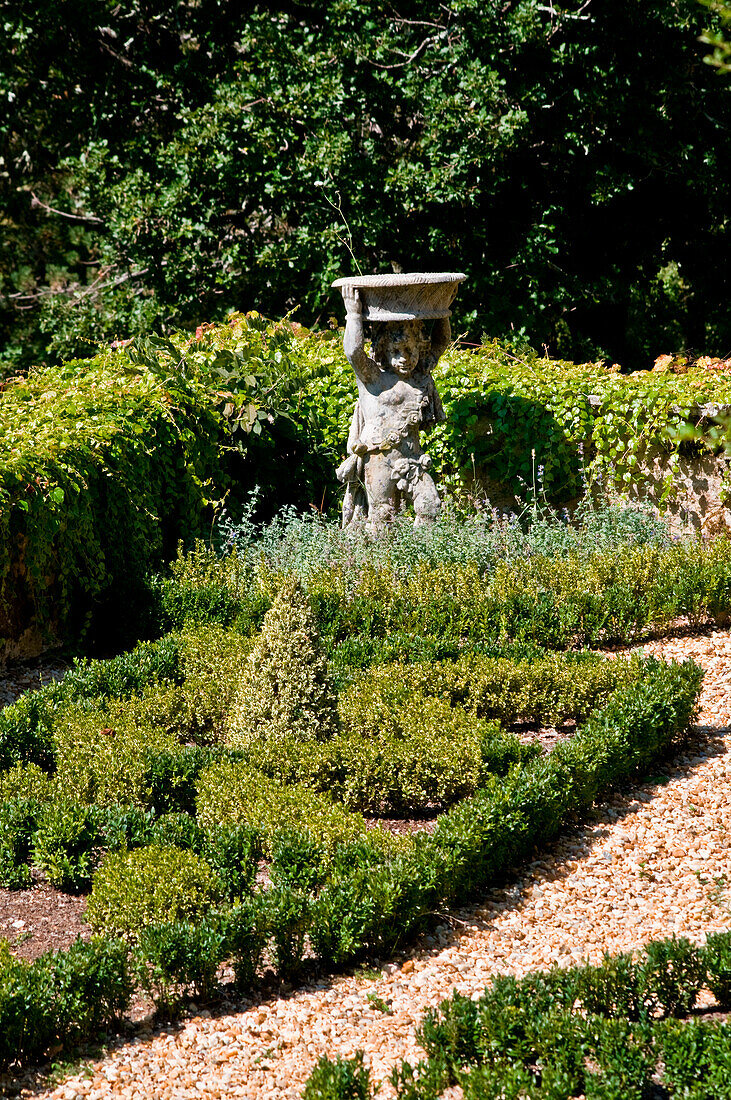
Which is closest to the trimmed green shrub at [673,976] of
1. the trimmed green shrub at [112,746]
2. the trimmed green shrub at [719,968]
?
the trimmed green shrub at [719,968]

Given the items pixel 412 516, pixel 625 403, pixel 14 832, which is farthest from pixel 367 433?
pixel 14 832

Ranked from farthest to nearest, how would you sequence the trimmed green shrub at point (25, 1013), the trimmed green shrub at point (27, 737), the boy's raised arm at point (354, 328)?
the boy's raised arm at point (354, 328) < the trimmed green shrub at point (27, 737) < the trimmed green shrub at point (25, 1013)

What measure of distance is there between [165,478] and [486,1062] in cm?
574

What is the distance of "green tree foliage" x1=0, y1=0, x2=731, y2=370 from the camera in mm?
11352

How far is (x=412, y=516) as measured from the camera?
324 inches

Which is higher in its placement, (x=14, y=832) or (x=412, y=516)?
(x=412, y=516)

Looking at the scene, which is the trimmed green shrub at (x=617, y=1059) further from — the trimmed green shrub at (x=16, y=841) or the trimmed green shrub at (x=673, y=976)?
the trimmed green shrub at (x=16, y=841)

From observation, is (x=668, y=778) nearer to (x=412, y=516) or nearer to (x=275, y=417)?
(x=412, y=516)

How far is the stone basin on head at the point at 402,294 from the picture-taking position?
7.72m

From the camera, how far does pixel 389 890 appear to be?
3.79 metres

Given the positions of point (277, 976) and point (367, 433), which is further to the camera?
point (367, 433)

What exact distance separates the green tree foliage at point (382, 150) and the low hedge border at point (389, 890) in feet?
27.1

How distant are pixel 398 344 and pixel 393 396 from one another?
1.24 ft

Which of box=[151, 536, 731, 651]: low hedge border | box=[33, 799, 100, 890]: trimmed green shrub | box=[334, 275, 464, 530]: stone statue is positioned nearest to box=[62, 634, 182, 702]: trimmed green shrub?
box=[151, 536, 731, 651]: low hedge border
